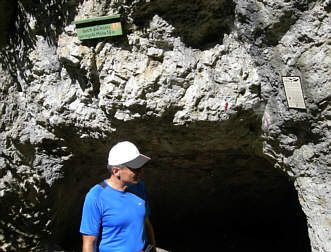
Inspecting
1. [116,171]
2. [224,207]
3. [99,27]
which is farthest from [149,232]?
[224,207]

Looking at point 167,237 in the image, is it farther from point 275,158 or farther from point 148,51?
point 148,51

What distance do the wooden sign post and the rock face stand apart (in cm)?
6

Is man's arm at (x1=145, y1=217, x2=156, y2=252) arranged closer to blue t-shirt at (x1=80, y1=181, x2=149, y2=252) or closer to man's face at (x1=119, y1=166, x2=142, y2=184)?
blue t-shirt at (x1=80, y1=181, x2=149, y2=252)

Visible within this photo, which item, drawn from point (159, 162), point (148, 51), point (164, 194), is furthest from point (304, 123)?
point (164, 194)

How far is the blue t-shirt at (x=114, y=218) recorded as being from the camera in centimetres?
183

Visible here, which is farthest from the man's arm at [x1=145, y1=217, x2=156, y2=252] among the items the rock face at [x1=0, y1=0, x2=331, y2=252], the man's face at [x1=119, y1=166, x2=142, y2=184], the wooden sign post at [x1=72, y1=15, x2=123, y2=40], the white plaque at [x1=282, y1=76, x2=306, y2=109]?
the wooden sign post at [x1=72, y1=15, x2=123, y2=40]

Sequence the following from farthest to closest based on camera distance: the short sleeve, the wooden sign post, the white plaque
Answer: the wooden sign post, the white plaque, the short sleeve

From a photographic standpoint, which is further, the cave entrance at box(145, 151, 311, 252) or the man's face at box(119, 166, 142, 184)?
the cave entrance at box(145, 151, 311, 252)

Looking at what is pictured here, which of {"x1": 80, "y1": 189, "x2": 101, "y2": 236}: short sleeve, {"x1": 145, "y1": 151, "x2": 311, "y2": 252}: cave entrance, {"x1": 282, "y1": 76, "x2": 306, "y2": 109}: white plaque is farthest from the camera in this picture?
{"x1": 145, "y1": 151, "x2": 311, "y2": 252}: cave entrance

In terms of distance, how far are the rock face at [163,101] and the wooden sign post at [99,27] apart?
58 millimetres

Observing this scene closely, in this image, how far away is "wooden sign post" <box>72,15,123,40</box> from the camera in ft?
8.16

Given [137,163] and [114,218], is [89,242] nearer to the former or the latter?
[114,218]

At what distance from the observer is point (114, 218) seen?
6.08 feet

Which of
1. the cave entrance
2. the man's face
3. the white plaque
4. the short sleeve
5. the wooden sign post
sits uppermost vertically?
the wooden sign post
